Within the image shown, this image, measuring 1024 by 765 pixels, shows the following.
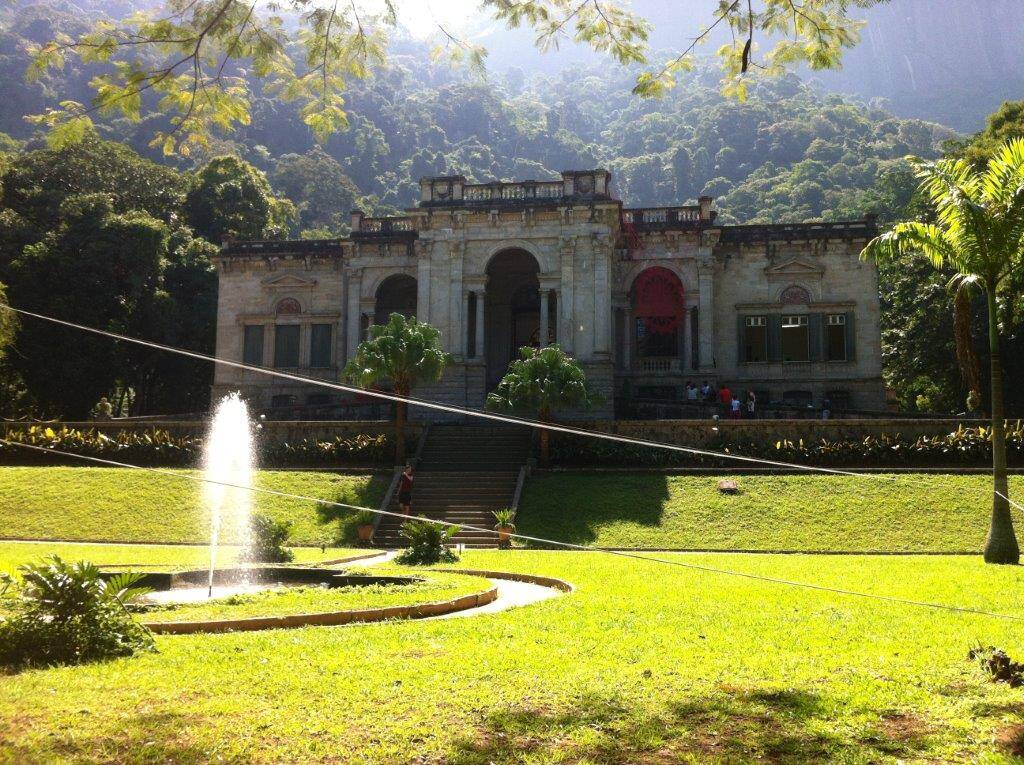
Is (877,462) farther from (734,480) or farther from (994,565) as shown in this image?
(994,565)

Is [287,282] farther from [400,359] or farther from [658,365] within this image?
[658,365]

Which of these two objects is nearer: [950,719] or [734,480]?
[950,719]

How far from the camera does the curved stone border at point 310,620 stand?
8234mm

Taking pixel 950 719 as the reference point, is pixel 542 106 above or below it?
above

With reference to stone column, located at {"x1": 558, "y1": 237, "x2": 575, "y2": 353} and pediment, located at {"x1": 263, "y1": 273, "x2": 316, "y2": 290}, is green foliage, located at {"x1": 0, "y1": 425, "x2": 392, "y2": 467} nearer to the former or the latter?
stone column, located at {"x1": 558, "y1": 237, "x2": 575, "y2": 353}

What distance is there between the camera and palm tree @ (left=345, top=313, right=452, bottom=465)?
87.8 feet

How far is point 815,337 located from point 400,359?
19393mm

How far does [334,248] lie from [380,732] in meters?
36.5

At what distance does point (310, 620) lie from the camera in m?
8.69

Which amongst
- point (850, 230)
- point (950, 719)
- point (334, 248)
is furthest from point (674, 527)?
point (334, 248)

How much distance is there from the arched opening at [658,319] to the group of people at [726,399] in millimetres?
1774

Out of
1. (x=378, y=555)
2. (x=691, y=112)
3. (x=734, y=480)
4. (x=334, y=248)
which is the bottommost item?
(x=378, y=555)

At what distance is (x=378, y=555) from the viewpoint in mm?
18781

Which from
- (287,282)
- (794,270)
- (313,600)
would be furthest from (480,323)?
(313,600)
